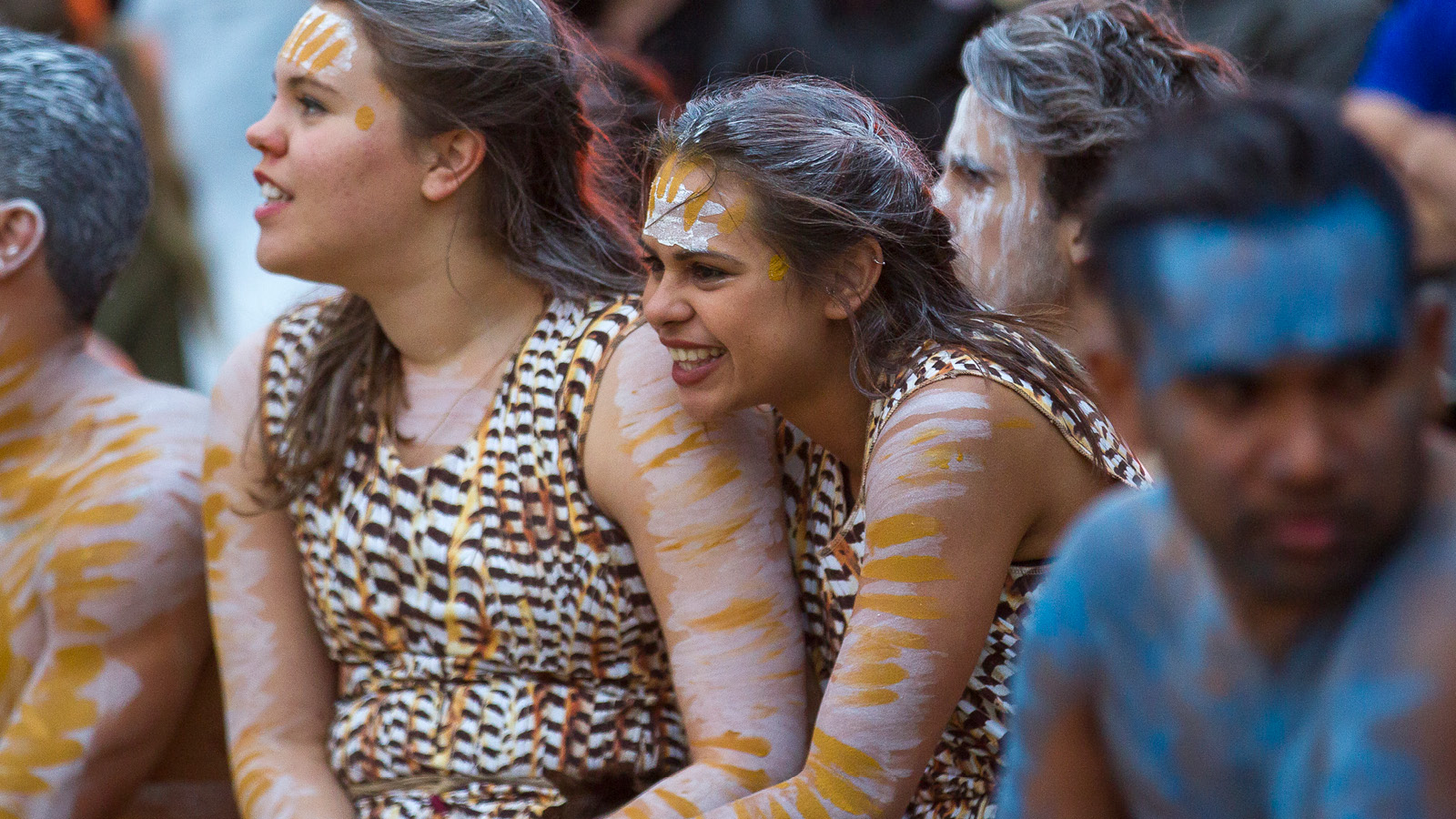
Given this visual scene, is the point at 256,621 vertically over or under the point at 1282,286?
under

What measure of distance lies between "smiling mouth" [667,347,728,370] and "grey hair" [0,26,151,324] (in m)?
1.14

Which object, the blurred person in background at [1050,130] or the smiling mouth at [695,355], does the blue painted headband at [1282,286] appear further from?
the blurred person in background at [1050,130]

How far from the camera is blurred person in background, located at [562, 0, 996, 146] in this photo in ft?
11.5

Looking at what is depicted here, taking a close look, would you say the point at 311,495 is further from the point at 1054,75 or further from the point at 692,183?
the point at 1054,75

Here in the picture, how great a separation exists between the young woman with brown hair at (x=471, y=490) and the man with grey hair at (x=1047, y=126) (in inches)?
19.2

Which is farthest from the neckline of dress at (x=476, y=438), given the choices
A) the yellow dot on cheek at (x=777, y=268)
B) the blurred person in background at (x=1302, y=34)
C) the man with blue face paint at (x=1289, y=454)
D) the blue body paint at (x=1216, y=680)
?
the blurred person in background at (x=1302, y=34)

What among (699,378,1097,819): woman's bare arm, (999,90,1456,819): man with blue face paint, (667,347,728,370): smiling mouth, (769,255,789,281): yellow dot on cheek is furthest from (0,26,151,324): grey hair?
(999,90,1456,819): man with blue face paint

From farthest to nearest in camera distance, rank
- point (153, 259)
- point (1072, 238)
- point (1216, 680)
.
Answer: point (153, 259)
point (1072, 238)
point (1216, 680)

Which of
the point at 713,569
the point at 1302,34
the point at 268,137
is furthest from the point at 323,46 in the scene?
the point at 1302,34

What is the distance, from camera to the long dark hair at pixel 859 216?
6.05 feet

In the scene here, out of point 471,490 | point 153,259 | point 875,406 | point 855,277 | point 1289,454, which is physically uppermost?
point 1289,454

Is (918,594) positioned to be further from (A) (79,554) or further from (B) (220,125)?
(B) (220,125)

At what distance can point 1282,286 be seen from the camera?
96 centimetres

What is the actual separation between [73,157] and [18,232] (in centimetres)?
15
